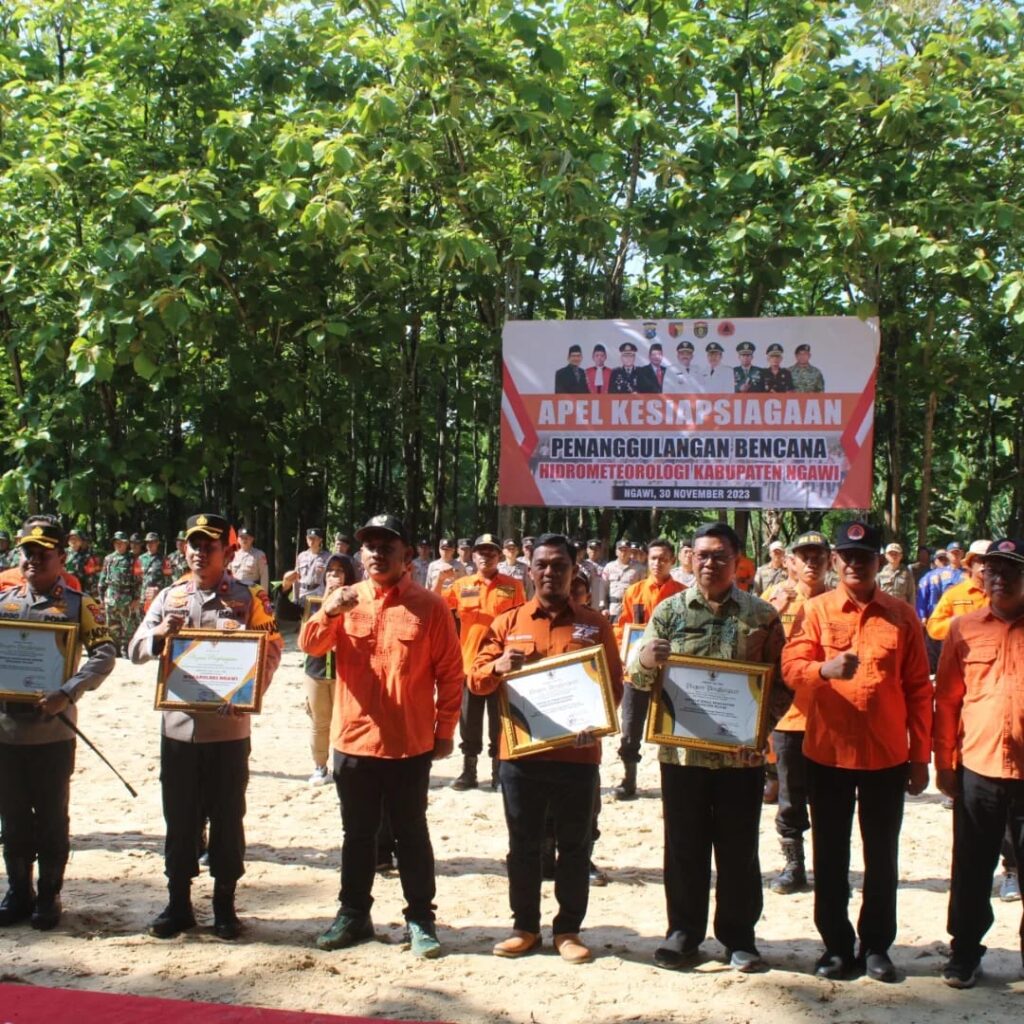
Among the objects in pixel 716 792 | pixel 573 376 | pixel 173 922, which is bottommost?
pixel 173 922

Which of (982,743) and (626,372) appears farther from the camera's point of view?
(626,372)

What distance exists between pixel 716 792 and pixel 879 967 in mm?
961

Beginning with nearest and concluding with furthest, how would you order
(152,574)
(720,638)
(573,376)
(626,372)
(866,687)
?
1. (866,687)
2. (720,638)
3. (626,372)
4. (573,376)
5. (152,574)

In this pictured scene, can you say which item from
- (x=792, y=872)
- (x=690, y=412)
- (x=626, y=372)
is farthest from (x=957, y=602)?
(x=626, y=372)

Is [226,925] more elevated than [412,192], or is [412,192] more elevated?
[412,192]

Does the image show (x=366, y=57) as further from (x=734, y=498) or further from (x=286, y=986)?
(x=286, y=986)

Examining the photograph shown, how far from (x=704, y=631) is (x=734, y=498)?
28.1 ft

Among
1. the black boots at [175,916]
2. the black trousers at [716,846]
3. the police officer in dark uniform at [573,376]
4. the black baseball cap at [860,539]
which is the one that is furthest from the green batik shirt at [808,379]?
the black boots at [175,916]

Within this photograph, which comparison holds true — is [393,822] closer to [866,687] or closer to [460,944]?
[460,944]

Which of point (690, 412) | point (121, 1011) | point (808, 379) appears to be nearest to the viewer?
point (121, 1011)

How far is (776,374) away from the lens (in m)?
13.0

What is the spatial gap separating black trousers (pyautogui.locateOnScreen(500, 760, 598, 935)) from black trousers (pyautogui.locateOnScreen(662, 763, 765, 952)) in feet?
1.22

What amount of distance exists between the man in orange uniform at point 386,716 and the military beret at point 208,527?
2.23 ft

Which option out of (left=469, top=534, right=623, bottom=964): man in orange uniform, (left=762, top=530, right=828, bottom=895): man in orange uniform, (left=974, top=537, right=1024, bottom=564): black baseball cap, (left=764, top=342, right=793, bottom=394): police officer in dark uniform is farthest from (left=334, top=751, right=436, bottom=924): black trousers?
(left=764, top=342, right=793, bottom=394): police officer in dark uniform
